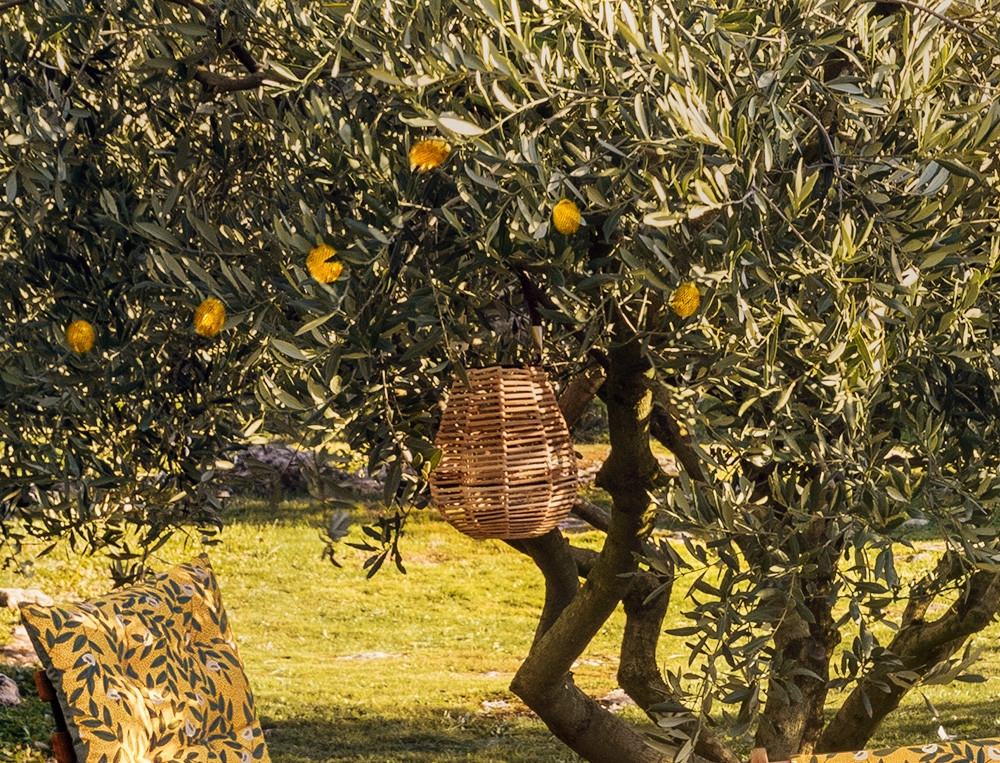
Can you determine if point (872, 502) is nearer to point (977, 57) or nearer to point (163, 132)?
point (977, 57)

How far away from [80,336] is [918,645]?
153 inches

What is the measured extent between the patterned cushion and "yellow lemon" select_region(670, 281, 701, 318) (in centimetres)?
195

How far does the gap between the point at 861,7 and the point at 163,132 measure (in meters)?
Answer: 2.27

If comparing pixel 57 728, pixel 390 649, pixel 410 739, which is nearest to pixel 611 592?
pixel 57 728

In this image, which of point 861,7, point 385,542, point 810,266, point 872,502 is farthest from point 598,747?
point 861,7

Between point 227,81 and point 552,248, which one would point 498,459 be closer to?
point 552,248

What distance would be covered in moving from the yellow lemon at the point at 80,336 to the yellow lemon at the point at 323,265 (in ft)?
3.30

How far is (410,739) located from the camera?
7918mm

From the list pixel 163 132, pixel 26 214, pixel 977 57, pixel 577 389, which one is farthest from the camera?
pixel 577 389

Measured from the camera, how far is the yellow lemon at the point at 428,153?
228cm

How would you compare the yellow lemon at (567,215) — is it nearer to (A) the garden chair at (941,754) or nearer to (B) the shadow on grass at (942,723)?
(A) the garden chair at (941,754)

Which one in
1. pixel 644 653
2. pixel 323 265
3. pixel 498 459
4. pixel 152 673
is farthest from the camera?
pixel 644 653

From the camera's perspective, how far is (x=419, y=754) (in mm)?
7520

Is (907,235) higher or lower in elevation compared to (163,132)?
lower
